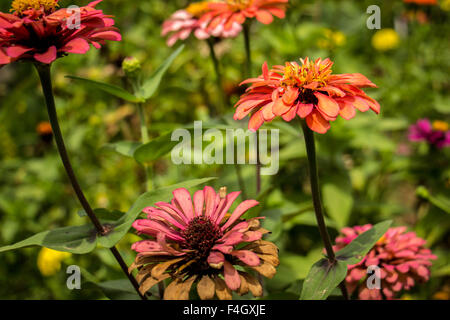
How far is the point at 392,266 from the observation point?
75cm

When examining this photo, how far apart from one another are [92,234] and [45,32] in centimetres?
31

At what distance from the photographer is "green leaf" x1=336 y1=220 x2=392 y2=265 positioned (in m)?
0.64

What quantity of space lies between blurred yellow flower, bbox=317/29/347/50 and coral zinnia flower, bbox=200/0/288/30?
80cm

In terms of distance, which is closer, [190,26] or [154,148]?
[154,148]

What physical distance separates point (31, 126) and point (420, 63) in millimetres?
1629

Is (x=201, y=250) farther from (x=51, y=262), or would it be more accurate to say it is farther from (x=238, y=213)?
(x=51, y=262)

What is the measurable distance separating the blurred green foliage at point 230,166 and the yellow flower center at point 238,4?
239mm

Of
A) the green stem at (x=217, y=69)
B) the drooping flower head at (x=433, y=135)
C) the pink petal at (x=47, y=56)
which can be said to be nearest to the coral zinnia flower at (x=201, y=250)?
the pink petal at (x=47, y=56)

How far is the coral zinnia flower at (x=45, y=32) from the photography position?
526 mm

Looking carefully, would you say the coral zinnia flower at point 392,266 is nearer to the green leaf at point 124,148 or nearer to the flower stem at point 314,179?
the flower stem at point 314,179

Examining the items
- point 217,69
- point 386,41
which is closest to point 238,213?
point 217,69

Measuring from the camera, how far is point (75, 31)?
0.58 m

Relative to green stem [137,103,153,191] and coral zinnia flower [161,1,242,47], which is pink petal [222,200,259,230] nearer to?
green stem [137,103,153,191]
